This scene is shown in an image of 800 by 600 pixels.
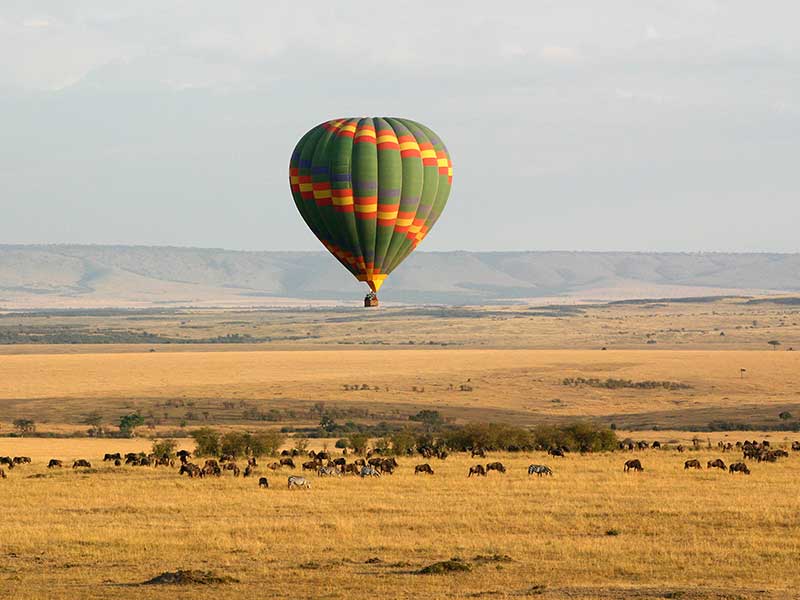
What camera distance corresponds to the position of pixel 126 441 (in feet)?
223

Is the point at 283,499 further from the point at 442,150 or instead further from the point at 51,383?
the point at 51,383

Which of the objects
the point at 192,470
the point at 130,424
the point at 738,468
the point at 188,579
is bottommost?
the point at 130,424

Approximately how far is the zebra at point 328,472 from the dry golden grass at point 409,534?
1.67 m

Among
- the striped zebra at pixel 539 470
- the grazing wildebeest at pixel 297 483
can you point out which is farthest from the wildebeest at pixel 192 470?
the striped zebra at pixel 539 470

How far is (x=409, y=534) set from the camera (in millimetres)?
31578

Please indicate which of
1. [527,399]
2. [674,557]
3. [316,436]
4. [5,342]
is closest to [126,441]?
[316,436]

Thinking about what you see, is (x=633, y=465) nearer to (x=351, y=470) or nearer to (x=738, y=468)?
(x=738, y=468)

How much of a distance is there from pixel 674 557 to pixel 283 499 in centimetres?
1346

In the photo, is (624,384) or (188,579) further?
(624,384)

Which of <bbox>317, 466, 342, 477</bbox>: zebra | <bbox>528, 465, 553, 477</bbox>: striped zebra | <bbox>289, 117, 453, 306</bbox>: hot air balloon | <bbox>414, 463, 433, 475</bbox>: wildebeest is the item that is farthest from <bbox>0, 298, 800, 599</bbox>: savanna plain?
<bbox>289, 117, 453, 306</bbox>: hot air balloon

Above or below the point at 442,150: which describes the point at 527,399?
below

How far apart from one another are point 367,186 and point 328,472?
8.87m

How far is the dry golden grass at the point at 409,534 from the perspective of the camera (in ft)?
81.3

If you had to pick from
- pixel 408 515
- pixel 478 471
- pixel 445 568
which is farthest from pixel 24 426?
pixel 445 568
